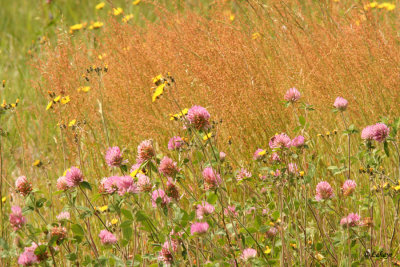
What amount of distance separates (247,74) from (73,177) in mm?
1132

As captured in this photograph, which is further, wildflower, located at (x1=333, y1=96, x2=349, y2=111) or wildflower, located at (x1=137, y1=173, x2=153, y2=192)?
wildflower, located at (x1=333, y1=96, x2=349, y2=111)

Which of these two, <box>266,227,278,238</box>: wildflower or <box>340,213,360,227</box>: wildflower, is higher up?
<box>266,227,278,238</box>: wildflower

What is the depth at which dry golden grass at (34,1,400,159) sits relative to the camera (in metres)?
2.33

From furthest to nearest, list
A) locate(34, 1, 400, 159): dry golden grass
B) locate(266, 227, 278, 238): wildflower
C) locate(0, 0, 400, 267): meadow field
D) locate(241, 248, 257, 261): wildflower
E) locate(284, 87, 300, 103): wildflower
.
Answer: locate(34, 1, 400, 159): dry golden grass
locate(284, 87, 300, 103): wildflower
locate(266, 227, 278, 238): wildflower
locate(0, 0, 400, 267): meadow field
locate(241, 248, 257, 261): wildflower

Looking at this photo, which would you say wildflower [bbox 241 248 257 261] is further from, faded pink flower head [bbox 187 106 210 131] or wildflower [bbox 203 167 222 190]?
faded pink flower head [bbox 187 106 210 131]

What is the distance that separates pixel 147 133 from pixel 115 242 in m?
0.82

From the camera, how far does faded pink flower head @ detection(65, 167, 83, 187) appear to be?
1521 millimetres

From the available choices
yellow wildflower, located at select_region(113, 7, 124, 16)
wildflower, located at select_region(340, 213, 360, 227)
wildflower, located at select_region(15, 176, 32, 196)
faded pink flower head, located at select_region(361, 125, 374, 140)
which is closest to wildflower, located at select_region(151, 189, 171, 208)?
wildflower, located at select_region(15, 176, 32, 196)

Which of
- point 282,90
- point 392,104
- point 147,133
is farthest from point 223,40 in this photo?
point 392,104

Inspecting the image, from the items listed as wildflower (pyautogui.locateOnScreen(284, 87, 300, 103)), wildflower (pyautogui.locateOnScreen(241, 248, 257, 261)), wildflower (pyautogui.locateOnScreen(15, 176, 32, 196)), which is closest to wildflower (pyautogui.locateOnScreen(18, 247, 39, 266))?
wildflower (pyautogui.locateOnScreen(15, 176, 32, 196))

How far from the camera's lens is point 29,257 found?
4.85 feet

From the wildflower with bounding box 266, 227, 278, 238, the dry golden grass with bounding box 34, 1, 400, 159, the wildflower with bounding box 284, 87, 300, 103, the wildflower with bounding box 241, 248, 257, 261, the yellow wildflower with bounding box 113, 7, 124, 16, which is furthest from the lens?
the yellow wildflower with bounding box 113, 7, 124, 16

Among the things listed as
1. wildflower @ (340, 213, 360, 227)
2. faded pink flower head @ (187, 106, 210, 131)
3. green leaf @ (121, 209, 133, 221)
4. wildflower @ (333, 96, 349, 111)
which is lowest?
wildflower @ (340, 213, 360, 227)

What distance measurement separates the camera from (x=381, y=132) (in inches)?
61.4
